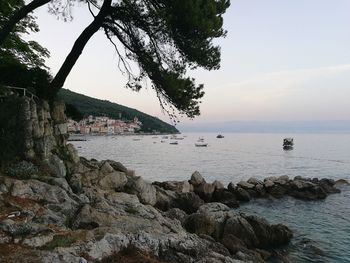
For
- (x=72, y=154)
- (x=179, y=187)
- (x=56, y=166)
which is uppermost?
(x=72, y=154)

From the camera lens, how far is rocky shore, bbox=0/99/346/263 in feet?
27.7

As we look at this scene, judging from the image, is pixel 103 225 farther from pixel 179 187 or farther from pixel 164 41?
pixel 179 187

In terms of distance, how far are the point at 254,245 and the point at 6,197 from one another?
1151cm

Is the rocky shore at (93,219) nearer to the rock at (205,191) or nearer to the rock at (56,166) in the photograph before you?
the rock at (56,166)

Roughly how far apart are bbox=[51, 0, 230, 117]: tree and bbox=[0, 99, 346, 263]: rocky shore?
462 cm

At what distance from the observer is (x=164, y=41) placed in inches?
705

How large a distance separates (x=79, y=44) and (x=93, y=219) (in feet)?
35.4

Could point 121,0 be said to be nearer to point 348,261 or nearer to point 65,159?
point 65,159

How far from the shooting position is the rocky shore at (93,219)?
8.45 meters

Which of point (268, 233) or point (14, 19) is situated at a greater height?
point (14, 19)

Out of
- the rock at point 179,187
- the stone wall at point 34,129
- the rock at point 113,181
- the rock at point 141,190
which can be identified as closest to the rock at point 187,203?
the rock at point 141,190

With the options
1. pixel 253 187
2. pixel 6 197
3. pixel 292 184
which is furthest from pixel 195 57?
pixel 292 184

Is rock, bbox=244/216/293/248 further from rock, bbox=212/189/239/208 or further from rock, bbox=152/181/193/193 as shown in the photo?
rock, bbox=152/181/193/193

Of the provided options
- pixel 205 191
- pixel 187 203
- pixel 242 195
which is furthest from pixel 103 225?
pixel 242 195
